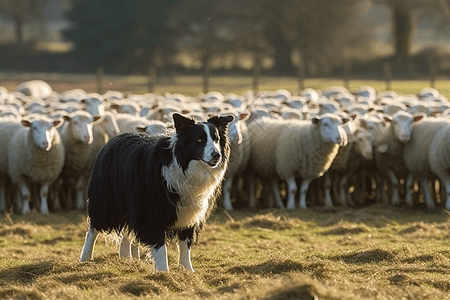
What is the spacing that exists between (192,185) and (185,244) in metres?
0.70

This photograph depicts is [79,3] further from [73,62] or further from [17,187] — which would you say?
[17,187]

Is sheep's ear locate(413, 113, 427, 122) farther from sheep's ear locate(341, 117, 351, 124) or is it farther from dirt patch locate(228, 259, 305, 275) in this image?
dirt patch locate(228, 259, 305, 275)

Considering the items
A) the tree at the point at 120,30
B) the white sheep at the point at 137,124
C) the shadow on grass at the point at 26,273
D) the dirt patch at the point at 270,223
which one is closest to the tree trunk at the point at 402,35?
the tree at the point at 120,30

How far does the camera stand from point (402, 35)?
47.4 meters

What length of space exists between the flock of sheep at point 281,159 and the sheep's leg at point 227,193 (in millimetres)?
16

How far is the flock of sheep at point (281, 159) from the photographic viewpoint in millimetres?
12031

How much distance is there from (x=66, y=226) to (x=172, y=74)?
35.3 m

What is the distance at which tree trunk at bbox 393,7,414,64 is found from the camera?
47.3m

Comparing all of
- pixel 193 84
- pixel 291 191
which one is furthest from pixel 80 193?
pixel 193 84

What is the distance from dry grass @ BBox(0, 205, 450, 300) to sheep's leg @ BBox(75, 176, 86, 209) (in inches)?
21.3

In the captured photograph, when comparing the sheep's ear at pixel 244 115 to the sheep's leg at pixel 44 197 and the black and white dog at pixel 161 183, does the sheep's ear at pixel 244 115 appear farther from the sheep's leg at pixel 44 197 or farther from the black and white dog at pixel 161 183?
the black and white dog at pixel 161 183

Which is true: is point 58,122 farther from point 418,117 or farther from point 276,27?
point 276,27

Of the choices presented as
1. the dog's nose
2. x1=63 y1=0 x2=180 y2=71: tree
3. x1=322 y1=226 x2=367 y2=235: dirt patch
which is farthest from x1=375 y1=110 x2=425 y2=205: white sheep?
x1=63 y1=0 x2=180 y2=71: tree

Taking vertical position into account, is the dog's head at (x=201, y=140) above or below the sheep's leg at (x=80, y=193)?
above
